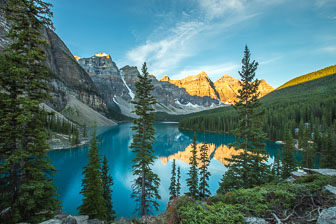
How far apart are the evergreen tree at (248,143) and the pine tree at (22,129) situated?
12.4 m

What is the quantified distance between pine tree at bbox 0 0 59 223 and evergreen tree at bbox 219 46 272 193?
1237 centimetres

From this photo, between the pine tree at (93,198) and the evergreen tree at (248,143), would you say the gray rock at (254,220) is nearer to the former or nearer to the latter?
the evergreen tree at (248,143)

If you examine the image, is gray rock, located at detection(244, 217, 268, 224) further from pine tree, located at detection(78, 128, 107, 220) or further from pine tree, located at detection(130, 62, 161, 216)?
pine tree, located at detection(78, 128, 107, 220)

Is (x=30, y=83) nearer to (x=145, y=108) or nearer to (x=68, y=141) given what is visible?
(x=145, y=108)

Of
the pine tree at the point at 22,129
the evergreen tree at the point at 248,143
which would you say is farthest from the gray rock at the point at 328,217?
the pine tree at the point at 22,129

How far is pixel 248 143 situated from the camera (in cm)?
1345

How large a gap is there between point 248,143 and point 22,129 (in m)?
15.8

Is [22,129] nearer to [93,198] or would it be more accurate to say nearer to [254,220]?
[93,198]

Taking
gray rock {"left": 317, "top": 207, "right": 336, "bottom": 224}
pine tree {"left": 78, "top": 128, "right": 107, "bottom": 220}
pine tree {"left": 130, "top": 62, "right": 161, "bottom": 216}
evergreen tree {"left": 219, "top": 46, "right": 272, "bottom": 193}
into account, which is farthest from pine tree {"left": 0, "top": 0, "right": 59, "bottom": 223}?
evergreen tree {"left": 219, "top": 46, "right": 272, "bottom": 193}

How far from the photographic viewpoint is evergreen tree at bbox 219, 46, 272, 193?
41.4ft

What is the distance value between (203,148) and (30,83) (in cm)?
Answer: 1740

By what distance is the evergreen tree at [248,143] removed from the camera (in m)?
12.6

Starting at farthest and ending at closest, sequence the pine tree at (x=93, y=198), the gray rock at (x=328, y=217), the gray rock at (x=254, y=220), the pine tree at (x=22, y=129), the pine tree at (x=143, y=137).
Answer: the pine tree at (x=143, y=137) → the pine tree at (x=93, y=198) → the pine tree at (x=22, y=129) → the gray rock at (x=254, y=220) → the gray rock at (x=328, y=217)

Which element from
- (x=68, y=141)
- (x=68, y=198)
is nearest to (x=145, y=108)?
(x=68, y=198)
